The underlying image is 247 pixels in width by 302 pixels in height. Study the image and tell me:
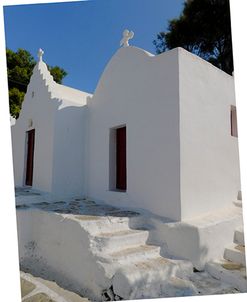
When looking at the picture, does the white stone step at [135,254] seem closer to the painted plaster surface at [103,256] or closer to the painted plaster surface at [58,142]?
the painted plaster surface at [103,256]

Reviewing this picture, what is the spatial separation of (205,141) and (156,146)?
3.70 feet

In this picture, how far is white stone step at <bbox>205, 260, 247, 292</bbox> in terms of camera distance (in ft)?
12.0

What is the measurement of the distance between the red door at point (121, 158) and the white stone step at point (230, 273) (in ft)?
9.64

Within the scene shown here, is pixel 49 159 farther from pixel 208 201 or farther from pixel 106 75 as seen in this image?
pixel 208 201

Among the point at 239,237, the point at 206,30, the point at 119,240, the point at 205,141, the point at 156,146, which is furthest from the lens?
the point at 206,30

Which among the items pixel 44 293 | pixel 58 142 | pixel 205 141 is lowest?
pixel 44 293

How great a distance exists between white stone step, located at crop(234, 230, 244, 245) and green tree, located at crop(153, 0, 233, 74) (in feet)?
40.5

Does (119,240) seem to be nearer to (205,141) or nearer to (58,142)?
(205,141)

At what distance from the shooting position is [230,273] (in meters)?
3.82

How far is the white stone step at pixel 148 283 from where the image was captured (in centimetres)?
316

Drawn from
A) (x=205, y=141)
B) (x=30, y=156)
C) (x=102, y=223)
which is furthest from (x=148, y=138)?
(x=30, y=156)

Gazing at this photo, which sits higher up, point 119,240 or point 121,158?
point 121,158

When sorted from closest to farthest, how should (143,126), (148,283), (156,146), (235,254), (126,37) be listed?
(148,283)
(235,254)
(156,146)
(143,126)
(126,37)

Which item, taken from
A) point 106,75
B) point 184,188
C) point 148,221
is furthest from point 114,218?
point 106,75
